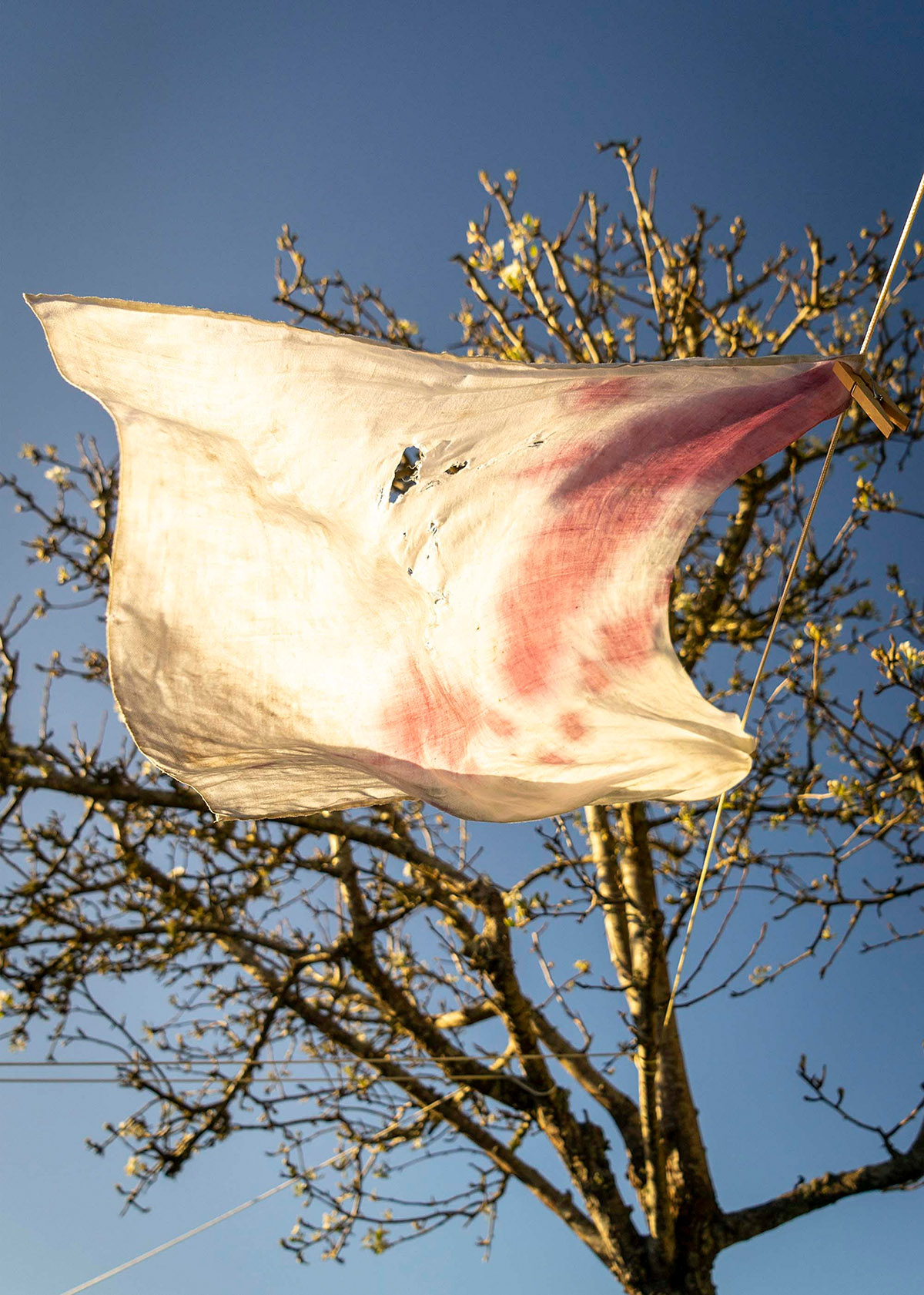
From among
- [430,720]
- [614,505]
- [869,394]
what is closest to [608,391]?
[614,505]

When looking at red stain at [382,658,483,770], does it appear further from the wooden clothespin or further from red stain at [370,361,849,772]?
the wooden clothespin

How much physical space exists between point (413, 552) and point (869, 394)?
919 millimetres

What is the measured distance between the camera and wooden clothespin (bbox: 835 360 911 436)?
1.57 m

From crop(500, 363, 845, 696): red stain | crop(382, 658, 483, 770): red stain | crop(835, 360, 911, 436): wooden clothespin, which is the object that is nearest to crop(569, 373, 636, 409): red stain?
crop(500, 363, 845, 696): red stain

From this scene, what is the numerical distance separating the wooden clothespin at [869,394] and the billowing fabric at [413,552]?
25mm

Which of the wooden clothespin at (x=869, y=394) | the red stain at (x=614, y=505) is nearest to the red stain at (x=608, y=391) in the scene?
the red stain at (x=614, y=505)

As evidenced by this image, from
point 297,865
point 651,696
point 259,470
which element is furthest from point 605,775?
point 297,865

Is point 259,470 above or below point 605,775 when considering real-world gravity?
above

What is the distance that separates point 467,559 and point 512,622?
165 mm

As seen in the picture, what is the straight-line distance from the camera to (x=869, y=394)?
1581 millimetres

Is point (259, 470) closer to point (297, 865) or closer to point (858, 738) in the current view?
point (297, 865)

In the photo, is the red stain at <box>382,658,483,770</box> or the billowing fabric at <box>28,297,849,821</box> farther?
the red stain at <box>382,658,483,770</box>

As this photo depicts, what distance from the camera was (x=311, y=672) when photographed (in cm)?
195

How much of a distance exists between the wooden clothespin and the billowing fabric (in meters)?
0.03
